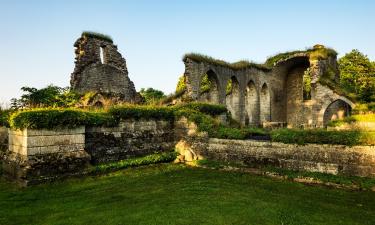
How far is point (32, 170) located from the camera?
8.57m

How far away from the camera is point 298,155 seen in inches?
388

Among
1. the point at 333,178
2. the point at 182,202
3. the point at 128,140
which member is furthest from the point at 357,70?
the point at 182,202

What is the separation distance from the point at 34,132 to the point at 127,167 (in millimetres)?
3249

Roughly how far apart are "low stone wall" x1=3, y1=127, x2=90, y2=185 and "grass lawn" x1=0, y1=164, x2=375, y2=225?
1.43 feet

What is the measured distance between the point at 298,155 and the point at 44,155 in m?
7.39

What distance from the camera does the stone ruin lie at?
22297 mm

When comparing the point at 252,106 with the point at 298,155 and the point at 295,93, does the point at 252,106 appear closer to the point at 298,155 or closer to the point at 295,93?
the point at 295,93

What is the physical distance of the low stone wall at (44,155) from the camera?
338 inches

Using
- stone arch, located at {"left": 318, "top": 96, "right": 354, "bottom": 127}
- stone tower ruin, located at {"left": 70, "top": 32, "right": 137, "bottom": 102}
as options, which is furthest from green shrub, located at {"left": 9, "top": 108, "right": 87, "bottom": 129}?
stone arch, located at {"left": 318, "top": 96, "right": 354, "bottom": 127}

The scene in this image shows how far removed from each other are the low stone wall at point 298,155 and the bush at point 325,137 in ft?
0.49

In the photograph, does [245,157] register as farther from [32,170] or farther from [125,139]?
[32,170]

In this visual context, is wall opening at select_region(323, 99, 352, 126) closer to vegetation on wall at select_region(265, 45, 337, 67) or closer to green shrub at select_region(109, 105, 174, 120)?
vegetation on wall at select_region(265, 45, 337, 67)

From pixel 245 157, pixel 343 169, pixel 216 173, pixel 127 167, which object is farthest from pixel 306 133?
pixel 127 167

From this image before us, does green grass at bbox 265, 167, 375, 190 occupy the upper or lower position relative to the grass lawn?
upper
